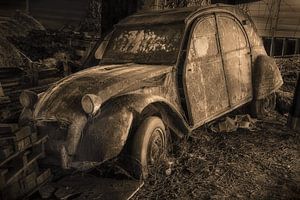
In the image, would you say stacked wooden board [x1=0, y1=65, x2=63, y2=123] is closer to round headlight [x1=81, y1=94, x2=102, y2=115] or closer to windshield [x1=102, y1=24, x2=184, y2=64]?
windshield [x1=102, y1=24, x2=184, y2=64]

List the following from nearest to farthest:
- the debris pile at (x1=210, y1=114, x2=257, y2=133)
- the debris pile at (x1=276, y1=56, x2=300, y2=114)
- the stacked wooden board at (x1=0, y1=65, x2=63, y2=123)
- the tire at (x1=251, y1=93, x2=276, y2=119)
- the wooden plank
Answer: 1. the wooden plank
2. the debris pile at (x1=210, y1=114, x2=257, y2=133)
3. the stacked wooden board at (x1=0, y1=65, x2=63, y2=123)
4. the tire at (x1=251, y1=93, x2=276, y2=119)
5. the debris pile at (x1=276, y1=56, x2=300, y2=114)

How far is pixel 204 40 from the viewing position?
17.5ft

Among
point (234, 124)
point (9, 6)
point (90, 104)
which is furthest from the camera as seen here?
point (9, 6)

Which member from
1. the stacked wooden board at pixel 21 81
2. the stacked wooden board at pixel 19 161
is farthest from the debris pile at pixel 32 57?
the stacked wooden board at pixel 19 161

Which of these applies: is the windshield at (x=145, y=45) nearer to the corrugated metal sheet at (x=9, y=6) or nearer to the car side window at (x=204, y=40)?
the car side window at (x=204, y=40)

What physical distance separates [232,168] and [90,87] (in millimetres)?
2131

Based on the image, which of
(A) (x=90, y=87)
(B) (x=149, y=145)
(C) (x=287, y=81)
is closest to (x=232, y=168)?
(B) (x=149, y=145)

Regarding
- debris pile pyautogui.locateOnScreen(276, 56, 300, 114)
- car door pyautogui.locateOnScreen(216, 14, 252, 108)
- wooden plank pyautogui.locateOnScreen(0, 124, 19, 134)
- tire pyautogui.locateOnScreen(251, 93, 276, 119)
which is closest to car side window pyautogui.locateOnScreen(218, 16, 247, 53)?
car door pyautogui.locateOnScreen(216, 14, 252, 108)

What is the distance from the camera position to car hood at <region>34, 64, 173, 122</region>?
4016 mm

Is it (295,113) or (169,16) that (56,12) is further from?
(295,113)

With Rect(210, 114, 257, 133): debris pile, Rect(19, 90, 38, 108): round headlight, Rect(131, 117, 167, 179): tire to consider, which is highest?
Rect(19, 90, 38, 108): round headlight

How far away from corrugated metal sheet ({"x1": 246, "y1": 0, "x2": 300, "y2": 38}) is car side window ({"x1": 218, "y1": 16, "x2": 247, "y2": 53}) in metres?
6.57

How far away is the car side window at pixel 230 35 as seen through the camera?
5738 mm

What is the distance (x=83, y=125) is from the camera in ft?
12.9
